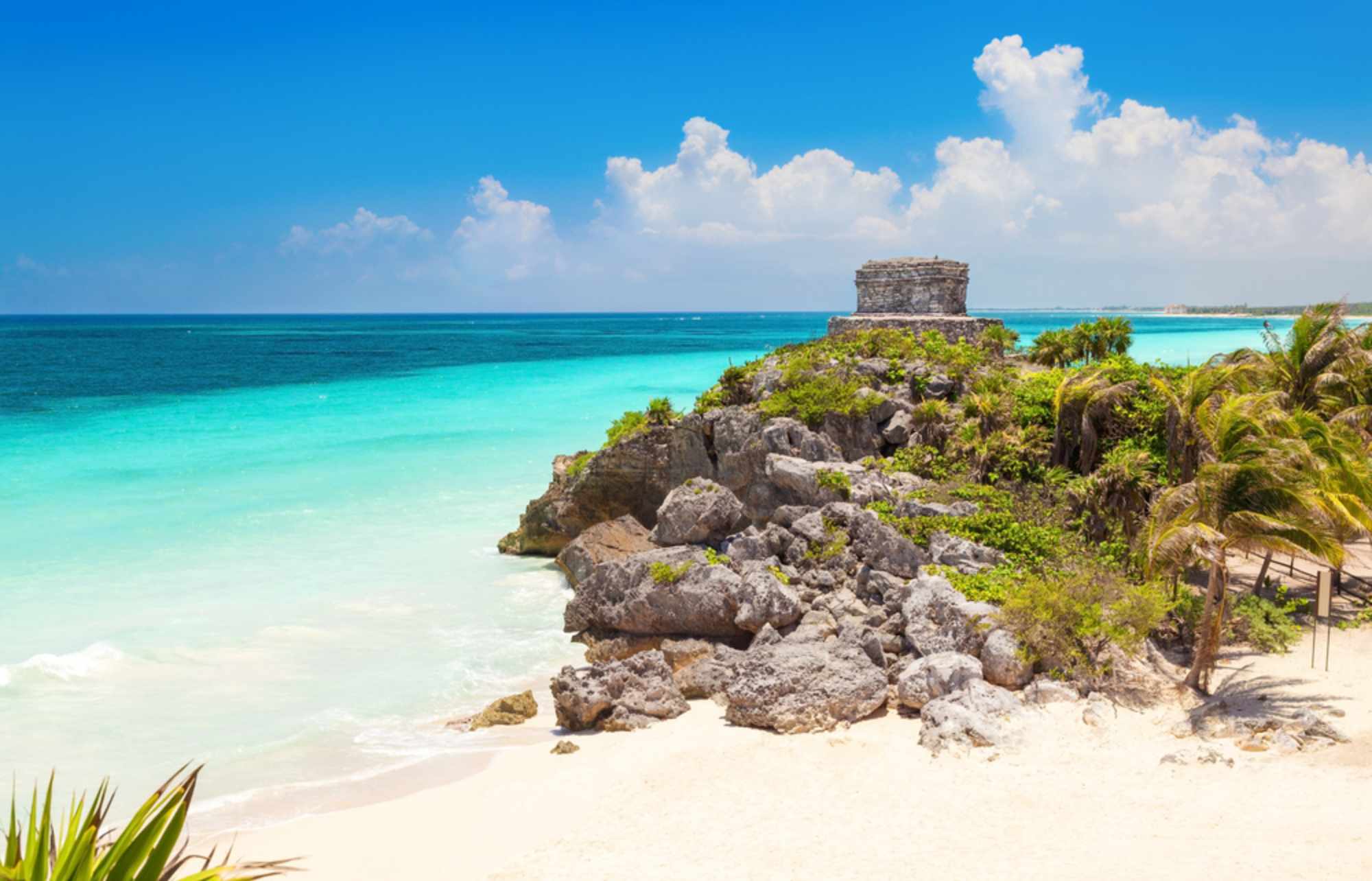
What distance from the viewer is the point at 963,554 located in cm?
1300

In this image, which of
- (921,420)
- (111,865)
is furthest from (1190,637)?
(111,865)

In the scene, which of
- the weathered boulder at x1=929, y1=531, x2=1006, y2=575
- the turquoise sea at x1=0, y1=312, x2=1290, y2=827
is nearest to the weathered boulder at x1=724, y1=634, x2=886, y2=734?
the weathered boulder at x1=929, y1=531, x2=1006, y2=575

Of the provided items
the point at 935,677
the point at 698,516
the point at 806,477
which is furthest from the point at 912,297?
the point at 935,677

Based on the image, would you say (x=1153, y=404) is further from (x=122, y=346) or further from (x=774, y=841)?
(x=122, y=346)

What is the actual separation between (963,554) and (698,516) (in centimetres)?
427

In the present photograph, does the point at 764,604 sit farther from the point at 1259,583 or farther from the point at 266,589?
the point at 266,589

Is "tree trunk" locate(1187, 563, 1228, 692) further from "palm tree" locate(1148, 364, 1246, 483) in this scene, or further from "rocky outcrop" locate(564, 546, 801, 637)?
"rocky outcrop" locate(564, 546, 801, 637)

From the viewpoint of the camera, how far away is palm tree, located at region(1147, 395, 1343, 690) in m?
8.74

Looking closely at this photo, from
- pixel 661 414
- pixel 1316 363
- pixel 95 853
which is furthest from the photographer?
pixel 661 414

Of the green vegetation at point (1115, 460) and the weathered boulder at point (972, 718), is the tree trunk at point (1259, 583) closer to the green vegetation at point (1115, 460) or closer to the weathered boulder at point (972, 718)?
the green vegetation at point (1115, 460)

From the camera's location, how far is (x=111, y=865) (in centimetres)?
388

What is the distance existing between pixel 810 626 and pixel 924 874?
499cm

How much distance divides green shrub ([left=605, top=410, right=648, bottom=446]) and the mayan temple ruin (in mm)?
7804

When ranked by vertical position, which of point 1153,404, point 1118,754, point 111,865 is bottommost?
point 1118,754
